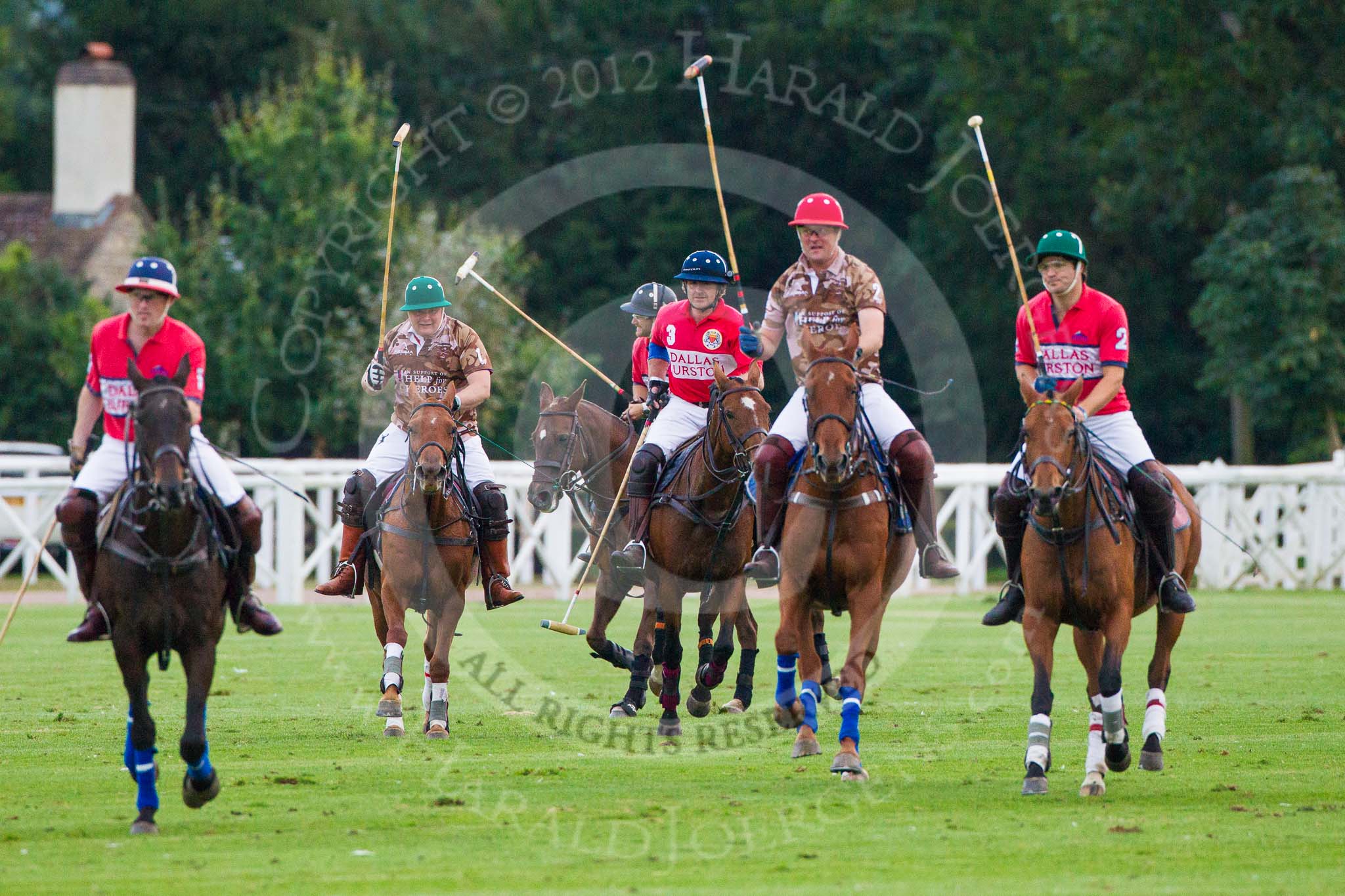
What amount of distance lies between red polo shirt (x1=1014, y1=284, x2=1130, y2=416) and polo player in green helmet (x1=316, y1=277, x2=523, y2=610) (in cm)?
355

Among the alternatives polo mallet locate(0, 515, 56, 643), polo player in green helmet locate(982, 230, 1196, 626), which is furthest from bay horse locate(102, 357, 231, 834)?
polo player in green helmet locate(982, 230, 1196, 626)

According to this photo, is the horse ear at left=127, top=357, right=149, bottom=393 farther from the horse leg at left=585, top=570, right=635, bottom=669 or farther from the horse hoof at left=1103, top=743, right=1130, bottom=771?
the horse leg at left=585, top=570, right=635, bottom=669

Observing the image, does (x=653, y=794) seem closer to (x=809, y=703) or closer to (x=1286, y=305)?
(x=809, y=703)

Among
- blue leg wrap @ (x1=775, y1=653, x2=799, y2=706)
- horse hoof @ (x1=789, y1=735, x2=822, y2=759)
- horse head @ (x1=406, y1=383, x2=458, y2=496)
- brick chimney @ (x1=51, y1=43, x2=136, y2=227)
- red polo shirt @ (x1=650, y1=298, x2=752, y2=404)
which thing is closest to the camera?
blue leg wrap @ (x1=775, y1=653, x2=799, y2=706)

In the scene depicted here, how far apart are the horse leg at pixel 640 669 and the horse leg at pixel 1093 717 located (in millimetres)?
3168

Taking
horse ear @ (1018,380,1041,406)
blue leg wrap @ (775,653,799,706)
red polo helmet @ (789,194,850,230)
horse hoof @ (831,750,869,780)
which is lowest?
horse hoof @ (831,750,869,780)

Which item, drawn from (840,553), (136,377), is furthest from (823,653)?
(136,377)

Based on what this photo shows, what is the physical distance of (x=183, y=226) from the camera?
39.0 meters

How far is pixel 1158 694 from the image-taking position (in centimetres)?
973

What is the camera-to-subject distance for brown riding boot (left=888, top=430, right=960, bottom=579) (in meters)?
9.98

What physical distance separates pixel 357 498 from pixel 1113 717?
202 inches

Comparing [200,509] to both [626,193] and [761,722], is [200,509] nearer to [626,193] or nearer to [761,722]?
[761,722]

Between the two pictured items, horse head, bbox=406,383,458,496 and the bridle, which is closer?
the bridle

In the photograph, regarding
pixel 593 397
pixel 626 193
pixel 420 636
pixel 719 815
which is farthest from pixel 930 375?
pixel 719 815
